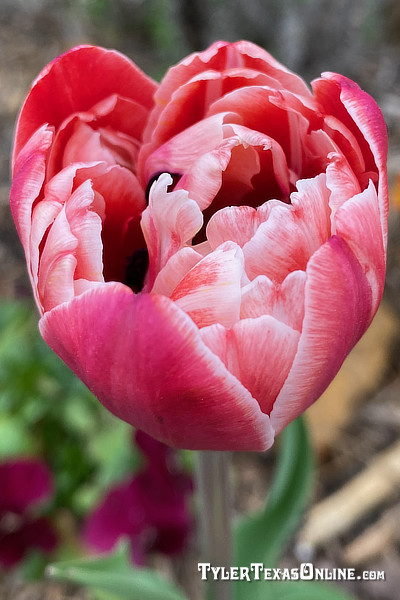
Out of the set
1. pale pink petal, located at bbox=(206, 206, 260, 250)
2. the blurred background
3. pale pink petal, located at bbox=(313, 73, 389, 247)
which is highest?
pale pink petal, located at bbox=(313, 73, 389, 247)

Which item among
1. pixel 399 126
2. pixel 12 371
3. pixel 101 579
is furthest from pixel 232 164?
pixel 399 126

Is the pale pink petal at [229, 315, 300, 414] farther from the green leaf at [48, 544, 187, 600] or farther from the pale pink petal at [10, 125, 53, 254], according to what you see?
the green leaf at [48, 544, 187, 600]

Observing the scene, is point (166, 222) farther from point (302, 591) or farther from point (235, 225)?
point (302, 591)

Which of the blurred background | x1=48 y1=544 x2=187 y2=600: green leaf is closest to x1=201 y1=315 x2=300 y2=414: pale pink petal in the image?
x1=48 y1=544 x2=187 y2=600: green leaf

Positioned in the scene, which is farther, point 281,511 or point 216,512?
point 281,511

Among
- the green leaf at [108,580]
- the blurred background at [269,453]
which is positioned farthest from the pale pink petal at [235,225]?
the blurred background at [269,453]

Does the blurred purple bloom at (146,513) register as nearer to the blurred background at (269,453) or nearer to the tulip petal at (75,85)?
the blurred background at (269,453)

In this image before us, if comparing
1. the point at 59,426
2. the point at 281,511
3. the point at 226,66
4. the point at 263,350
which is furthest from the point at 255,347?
the point at 59,426
